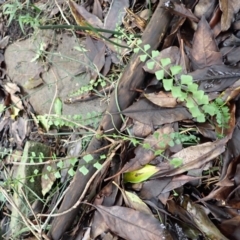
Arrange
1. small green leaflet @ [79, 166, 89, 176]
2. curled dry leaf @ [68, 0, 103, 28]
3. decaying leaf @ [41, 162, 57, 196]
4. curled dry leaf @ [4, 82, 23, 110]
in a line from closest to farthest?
small green leaflet @ [79, 166, 89, 176] → decaying leaf @ [41, 162, 57, 196] → curled dry leaf @ [68, 0, 103, 28] → curled dry leaf @ [4, 82, 23, 110]

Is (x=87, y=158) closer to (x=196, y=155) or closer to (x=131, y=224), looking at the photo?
(x=131, y=224)

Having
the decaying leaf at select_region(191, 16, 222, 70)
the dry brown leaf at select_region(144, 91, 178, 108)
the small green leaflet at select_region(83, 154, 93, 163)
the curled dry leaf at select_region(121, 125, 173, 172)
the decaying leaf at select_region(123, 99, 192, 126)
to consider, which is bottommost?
the small green leaflet at select_region(83, 154, 93, 163)

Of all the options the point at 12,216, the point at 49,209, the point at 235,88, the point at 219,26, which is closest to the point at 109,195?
the point at 49,209

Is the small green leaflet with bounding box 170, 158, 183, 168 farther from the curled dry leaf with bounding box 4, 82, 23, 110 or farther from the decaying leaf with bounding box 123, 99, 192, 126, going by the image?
the curled dry leaf with bounding box 4, 82, 23, 110

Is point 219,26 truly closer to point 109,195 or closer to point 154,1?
point 154,1

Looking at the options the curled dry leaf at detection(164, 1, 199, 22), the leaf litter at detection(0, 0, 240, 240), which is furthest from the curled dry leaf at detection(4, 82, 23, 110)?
the curled dry leaf at detection(164, 1, 199, 22)

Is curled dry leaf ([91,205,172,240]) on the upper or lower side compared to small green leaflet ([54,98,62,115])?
lower

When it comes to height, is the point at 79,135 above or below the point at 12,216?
above

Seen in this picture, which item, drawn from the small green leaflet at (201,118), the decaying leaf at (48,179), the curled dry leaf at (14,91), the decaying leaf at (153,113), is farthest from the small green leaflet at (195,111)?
the curled dry leaf at (14,91)
